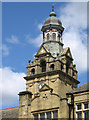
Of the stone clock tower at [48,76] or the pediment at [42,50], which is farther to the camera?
the pediment at [42,50]

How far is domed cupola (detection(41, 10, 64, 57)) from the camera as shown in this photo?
201 ft

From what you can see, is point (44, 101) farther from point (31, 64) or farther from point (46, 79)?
point (31, 64)

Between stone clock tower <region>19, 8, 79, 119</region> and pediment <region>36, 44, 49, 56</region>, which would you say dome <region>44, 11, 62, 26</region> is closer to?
stone clock tower <region>19, 8, 79, 119</region>

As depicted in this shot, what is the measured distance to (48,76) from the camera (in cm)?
5656

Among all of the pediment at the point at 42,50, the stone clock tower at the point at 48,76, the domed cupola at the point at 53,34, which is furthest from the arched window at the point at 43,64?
the domed cupola at the point at 53,34

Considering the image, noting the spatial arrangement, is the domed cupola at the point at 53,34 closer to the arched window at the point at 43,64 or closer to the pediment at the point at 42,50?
the pediment at the point at 42,50

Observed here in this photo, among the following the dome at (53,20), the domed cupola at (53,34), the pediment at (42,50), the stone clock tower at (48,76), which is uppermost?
the dome at (53,20)

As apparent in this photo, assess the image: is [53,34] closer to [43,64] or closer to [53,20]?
[53,20]

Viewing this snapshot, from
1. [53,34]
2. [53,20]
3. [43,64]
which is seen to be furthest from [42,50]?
[53,20]

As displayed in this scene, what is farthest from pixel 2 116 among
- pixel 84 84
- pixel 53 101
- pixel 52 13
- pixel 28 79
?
pixel 52 13

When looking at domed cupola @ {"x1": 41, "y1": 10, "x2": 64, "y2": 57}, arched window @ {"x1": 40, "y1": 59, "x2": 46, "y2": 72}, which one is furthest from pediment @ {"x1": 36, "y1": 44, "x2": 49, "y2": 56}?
arched window @ {"x1": 40, "y1": 59, "x2": 46, "y2": 72}

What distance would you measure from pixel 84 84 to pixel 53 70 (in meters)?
10.3

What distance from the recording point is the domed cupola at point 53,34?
2416 inches

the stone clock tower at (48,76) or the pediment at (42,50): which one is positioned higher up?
the pediment at (42,50)
